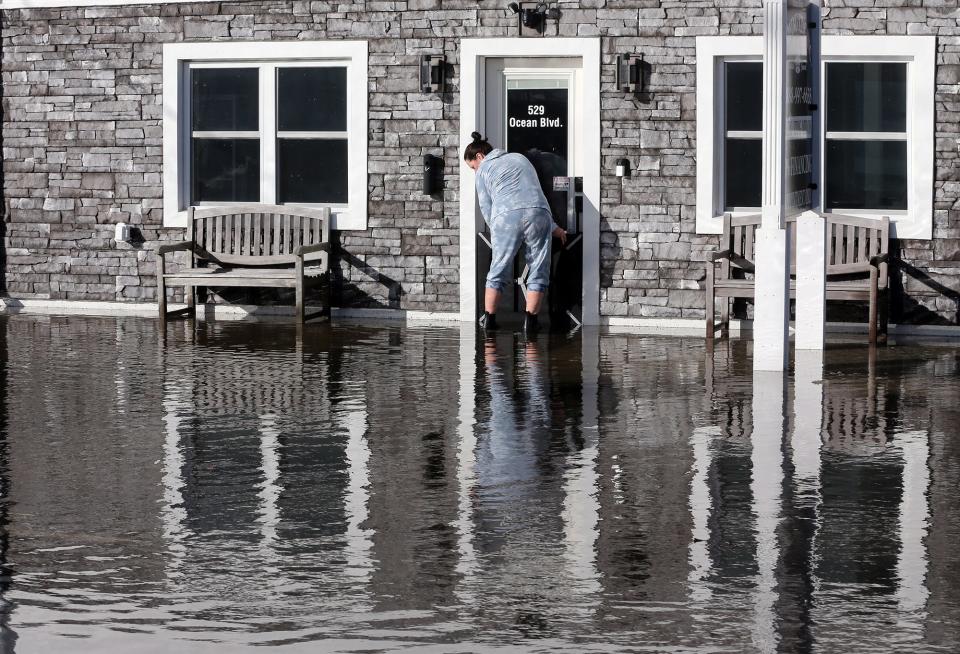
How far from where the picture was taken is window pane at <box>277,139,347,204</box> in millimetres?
15250

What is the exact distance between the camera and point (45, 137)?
15.9 metres

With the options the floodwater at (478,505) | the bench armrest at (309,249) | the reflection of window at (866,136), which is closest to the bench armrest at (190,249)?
the bench armrest at (309,249)

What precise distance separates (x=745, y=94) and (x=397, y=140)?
3.08 m

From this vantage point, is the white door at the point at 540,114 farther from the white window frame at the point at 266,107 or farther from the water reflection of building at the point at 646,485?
the water reflection of building at the point at 646,485

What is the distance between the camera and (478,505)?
6.91 meters

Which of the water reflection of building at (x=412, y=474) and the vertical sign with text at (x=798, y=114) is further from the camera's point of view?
the vertical sign with text at (x=798, y=114)

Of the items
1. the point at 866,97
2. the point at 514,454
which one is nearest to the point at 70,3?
the point at 866,97

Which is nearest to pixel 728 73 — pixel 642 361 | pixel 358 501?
pixel 642 361

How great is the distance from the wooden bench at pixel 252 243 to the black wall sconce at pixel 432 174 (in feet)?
3.10

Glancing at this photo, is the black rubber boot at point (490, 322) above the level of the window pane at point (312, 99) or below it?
below

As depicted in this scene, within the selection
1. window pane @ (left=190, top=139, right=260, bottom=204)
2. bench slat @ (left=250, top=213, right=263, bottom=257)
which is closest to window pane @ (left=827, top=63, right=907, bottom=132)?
bench slat @ (left=250, top=213, right=263, bottom=257)

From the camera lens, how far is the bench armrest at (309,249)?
14.3 meters

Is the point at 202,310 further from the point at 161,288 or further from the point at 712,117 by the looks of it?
the point at 712,117

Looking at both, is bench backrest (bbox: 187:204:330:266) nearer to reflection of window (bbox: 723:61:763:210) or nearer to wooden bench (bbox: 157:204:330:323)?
wooden bench (bbox: 157:204:330:323)
